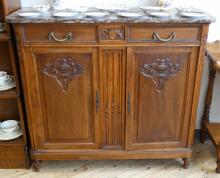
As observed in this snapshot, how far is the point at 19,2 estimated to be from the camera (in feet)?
6.09

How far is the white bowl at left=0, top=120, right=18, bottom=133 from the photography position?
1.94m

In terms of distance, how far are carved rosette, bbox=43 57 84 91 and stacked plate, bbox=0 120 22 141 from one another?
55cm

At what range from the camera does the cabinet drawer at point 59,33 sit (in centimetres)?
155

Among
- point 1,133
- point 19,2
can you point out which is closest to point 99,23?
point 19,2

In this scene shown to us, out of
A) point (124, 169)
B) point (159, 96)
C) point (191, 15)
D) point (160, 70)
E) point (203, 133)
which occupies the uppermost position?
point (191, 15)

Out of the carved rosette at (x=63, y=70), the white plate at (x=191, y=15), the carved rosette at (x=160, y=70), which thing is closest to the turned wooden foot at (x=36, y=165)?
Result: the carved rosette at (x=63, y=70)

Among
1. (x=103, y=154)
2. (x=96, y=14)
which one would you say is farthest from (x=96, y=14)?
(x=103, y=154)

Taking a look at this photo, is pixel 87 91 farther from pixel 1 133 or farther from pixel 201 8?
pixel 201 8

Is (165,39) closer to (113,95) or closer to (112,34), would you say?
(112,34)

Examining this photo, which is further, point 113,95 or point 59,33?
point 113,95

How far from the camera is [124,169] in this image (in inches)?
78.2

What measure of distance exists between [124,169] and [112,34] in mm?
987

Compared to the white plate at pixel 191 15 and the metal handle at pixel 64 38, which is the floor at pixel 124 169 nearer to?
the metal handle at pixel 64 38

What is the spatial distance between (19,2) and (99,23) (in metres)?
0.68
